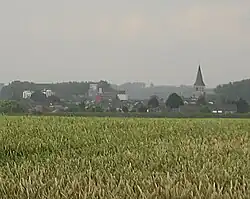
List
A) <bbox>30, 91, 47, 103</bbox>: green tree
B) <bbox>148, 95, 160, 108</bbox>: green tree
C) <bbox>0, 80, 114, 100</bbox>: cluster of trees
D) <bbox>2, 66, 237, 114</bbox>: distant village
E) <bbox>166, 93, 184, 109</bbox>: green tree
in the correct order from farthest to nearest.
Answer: <bbox>0, 80, 114, 100</bbox>: cluster of trees < <bbox>166, 93, 184, 109</bbox>: green tree < <bbox>148, 95, 160, 108</bbox>: green tree < <bbox>30, 91, 47, 103</bbox>: green tree < <bbox>2, 66, 237, 114</bbox>: distant village

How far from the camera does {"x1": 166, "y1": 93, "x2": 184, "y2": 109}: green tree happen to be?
48.5 metres

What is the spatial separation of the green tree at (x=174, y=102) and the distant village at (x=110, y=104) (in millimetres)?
410

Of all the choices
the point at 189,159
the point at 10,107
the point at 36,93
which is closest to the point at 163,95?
the point at 36,93

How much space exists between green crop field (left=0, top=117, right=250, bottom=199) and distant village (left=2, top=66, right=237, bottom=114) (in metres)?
30.2

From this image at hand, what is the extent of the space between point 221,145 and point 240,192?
350 cm

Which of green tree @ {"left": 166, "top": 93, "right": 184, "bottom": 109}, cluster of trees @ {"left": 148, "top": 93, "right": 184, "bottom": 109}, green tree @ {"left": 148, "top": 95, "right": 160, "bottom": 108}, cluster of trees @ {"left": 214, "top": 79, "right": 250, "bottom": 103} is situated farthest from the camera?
cluster of trees @ {"left": 214, "top": 79, "right": 250, "bottom": 103}

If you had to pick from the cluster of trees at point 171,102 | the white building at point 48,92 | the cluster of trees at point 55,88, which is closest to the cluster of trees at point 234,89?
the cluster of trees at point 55,88

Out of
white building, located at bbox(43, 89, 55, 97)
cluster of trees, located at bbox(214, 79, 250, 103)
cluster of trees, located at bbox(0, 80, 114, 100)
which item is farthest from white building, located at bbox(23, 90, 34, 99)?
cluster of trees, located at bbox(214, 79, 250, 103)

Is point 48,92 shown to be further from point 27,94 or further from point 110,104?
point 110,104

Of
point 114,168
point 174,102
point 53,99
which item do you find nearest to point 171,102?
point 174,102

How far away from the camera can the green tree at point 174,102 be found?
48469mm

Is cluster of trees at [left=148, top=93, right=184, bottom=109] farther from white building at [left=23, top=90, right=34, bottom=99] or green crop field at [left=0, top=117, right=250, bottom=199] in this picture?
green crop field at [left=0, top=117, right=250, bottom=199]

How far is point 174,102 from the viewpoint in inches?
1975

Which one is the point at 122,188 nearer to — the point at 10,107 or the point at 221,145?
the point at 221,145
